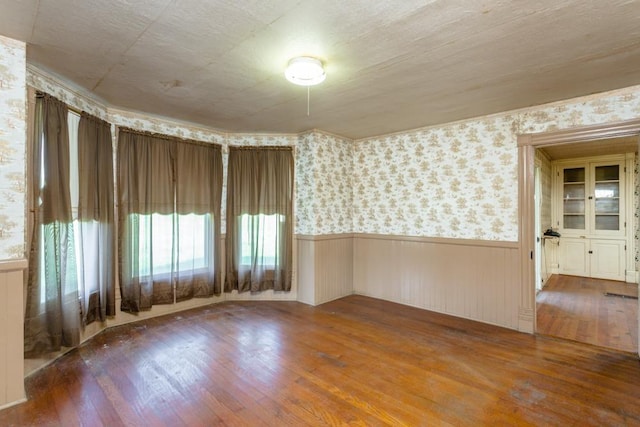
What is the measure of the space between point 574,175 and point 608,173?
0.52 metres

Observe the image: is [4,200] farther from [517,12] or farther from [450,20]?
[517,12]

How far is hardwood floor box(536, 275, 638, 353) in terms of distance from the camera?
3372 mm

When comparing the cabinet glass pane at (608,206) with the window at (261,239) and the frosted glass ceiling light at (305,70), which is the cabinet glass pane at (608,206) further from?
the frosted glass ceiling light at (305,70)

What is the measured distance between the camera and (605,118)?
3057mm

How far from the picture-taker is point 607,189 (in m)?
6.03

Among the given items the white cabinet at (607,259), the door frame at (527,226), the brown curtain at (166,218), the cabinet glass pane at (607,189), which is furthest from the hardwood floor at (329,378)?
the cabinet glass pane at (607,189)

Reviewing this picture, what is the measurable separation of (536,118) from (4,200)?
491 centimetres

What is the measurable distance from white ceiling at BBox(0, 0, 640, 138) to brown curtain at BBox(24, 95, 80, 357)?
54cm

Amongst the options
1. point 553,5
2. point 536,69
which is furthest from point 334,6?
point 536,69

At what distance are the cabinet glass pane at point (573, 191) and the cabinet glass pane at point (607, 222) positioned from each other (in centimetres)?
53

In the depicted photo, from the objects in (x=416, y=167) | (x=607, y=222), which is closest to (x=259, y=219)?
(x=416, y=167)

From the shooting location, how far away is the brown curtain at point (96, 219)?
3062 millimetres

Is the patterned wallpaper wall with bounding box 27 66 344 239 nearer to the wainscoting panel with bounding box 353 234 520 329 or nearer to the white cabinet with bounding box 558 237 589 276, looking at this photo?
the wainscoting panel with bounding box 353 234 520 329

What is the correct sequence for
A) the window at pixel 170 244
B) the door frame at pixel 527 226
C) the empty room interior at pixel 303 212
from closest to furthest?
the empty room interior at pixel 303 212 < the door frame at pixel 527 226 < the window at pixel 170 244
